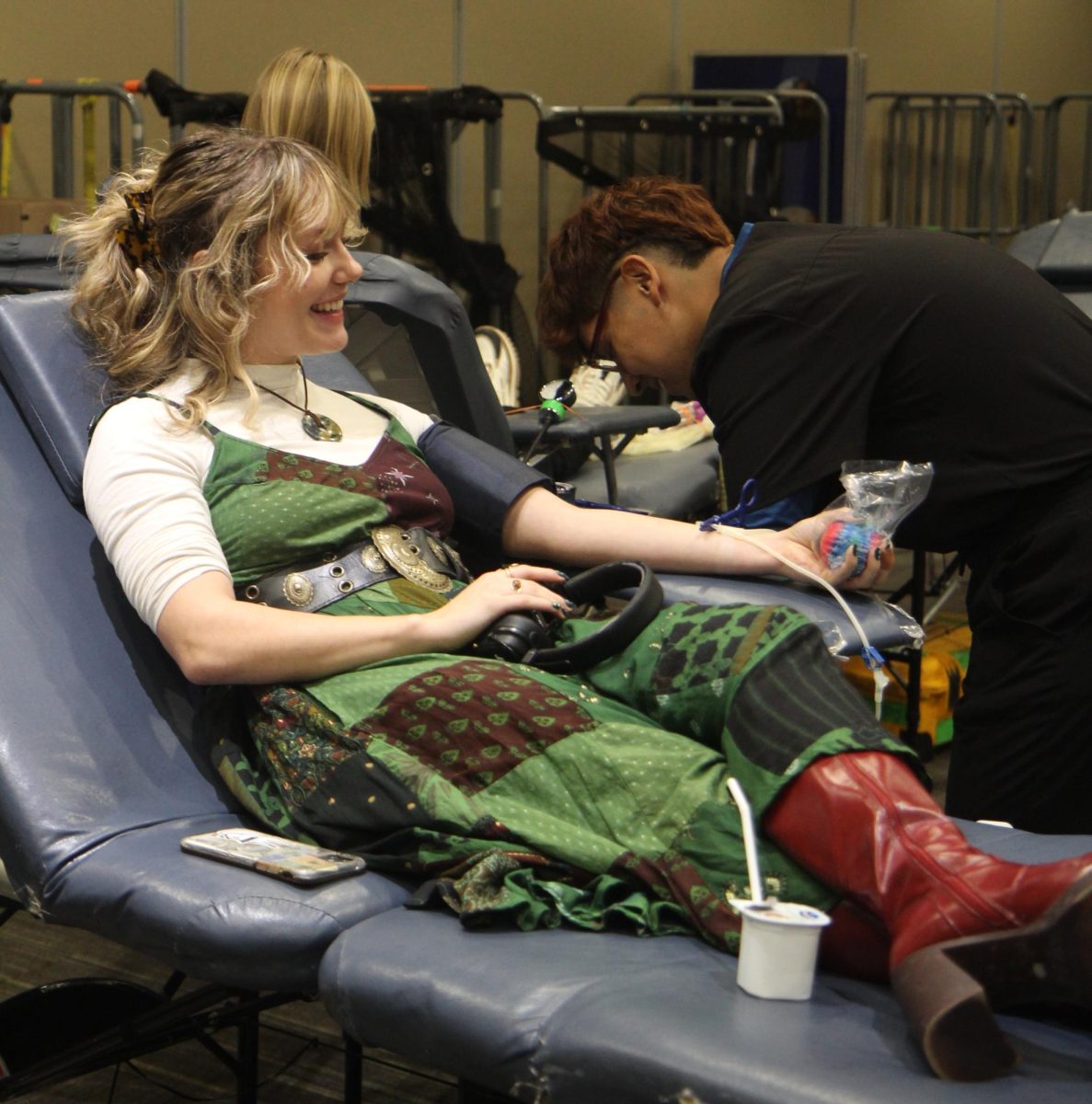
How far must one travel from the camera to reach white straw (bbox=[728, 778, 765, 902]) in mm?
1228

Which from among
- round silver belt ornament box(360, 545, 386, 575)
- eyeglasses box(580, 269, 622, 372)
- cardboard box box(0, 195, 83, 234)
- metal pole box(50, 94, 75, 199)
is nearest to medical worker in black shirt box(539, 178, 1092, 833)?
eyeglasses box(580, 269, 622, 372)

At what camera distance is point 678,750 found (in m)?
1.37

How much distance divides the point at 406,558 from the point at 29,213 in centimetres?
233

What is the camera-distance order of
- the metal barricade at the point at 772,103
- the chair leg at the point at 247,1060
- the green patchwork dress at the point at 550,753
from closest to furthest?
1. the green patchwork dress at the point at 550,753
2. the chair leg at the point at 247,1060
3. the metal barricade at the point at 772,103

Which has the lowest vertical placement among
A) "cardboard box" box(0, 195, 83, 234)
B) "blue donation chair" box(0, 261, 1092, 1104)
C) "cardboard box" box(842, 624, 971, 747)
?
"cardboard box" box(842, 624, 971, 747)

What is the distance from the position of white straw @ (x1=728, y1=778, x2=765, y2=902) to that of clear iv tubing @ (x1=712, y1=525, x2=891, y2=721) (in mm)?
315

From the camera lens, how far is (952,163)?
7383mm

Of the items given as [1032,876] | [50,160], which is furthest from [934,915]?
[50,160]

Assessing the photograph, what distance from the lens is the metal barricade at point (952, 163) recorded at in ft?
22.9

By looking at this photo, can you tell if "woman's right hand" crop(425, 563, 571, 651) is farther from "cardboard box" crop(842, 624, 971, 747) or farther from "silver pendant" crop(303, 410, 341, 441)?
"cardboard box" crop(842, 624, 971, 747)

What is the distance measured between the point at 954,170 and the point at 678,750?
294 inches

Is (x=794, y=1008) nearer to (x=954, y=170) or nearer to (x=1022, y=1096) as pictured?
(x=1022, y=1096)

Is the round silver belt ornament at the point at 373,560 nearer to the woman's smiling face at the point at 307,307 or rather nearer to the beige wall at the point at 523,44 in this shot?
the woman's smiling face at the point at 307,307

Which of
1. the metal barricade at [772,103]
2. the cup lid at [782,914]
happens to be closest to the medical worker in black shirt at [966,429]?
the cup lid at [782,914]
